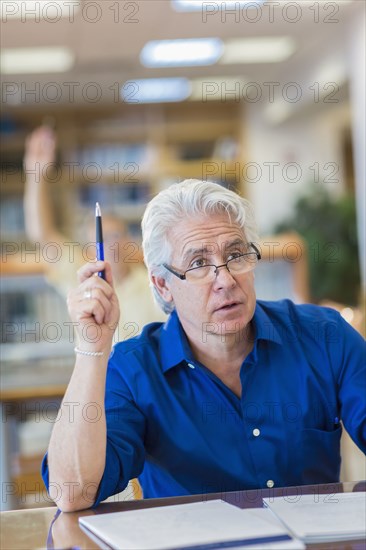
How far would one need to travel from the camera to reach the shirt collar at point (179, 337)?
1401 mm

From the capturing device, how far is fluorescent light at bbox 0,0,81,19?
15.1 feet

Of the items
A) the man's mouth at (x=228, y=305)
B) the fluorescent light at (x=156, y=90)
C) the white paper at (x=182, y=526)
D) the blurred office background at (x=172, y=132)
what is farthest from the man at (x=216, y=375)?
the fluorescent light at (x=156, y=90)

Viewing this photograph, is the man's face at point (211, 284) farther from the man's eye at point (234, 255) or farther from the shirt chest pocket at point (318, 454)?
the shirt chest pocket at point (318, 454)

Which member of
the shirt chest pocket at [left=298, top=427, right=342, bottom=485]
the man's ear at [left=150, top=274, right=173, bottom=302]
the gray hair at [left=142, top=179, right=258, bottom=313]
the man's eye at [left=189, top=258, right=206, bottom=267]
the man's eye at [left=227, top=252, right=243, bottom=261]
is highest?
the gray hair at [left=142, top=179, right=258, bottom=313]

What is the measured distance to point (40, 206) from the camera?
3.30 metres

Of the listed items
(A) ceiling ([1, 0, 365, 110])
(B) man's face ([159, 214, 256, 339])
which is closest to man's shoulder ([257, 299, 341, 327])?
(B) man's face ([159, 214, 256, 339])

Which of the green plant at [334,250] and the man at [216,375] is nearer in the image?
the man at [216,375]

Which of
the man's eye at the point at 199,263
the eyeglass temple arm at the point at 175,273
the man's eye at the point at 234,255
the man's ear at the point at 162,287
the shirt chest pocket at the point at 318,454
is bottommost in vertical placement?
the shirt chest pocket at the point at 318,454

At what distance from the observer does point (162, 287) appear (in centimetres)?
152

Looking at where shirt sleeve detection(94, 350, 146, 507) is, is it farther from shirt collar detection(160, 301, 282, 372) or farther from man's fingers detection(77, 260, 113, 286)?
man's fingers detection(77, 260, 113, 286)

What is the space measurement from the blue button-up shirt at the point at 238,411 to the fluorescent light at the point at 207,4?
3.62 metres

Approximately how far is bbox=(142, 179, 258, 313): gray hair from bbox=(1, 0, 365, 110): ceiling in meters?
3.44

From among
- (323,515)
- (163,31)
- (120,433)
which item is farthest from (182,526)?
(163,31)

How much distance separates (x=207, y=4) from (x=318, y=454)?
3898mm
